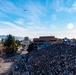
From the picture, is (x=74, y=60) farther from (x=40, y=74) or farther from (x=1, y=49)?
(x=1, y=49)

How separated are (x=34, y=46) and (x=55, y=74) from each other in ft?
142

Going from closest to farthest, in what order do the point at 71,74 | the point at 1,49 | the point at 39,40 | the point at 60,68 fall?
1. the point at 71,74
2. the point at 60,68
3. the point at 1,49
4. the point at 39,40

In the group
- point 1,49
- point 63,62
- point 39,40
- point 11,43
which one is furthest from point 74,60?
point 39,40

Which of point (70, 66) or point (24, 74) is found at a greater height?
point (70, 66)

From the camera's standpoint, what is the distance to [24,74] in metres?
19.2

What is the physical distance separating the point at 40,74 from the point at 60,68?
1.93 m

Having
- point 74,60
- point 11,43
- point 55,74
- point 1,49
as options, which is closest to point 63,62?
point 74,60

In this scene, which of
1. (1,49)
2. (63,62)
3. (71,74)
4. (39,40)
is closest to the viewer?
(71,74)

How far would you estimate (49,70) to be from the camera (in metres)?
16.9

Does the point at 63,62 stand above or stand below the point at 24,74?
above

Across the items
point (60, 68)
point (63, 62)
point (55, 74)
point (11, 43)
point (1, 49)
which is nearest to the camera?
point (55, 74)

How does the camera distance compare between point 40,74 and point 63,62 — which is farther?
point 63,62

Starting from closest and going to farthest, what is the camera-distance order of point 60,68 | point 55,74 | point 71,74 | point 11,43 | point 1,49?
point 71,74, point 55,74, point 60,68, point 1,49, point 11,43

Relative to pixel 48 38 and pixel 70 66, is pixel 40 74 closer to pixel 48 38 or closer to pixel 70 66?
pixel 70 66
